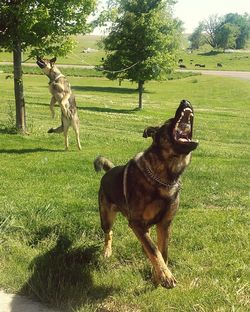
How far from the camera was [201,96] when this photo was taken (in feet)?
137

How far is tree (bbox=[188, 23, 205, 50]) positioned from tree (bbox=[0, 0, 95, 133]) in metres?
136

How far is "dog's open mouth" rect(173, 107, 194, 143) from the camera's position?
4.08 m

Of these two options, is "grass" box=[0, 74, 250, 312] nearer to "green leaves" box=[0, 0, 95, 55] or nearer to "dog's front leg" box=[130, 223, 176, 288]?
"dog's front leg" box=[130, 223, 176, 288]

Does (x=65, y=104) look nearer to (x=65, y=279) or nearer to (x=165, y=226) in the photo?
(x=65, y=279)

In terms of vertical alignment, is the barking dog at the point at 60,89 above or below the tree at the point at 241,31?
below

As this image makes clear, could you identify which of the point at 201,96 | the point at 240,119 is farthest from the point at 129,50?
the point at 201,96

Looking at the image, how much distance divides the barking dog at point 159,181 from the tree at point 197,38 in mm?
145812

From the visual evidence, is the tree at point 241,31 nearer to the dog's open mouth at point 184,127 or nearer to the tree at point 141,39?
Result: the tree at point 141,39

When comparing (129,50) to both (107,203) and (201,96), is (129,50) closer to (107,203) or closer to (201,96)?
(201,96)

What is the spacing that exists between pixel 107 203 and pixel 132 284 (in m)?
0.96

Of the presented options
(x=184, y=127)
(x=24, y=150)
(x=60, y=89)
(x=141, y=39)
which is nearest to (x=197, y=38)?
(x=141, y=39)

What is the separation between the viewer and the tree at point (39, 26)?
12.9 meters

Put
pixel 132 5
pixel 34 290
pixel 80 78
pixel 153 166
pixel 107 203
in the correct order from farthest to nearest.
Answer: pixel 80 78, pixel 132 5, pixel 107 203, pixel 34 290, pixel 153 166

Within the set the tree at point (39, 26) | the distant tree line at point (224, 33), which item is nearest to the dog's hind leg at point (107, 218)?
the tree at point (39, 26)
